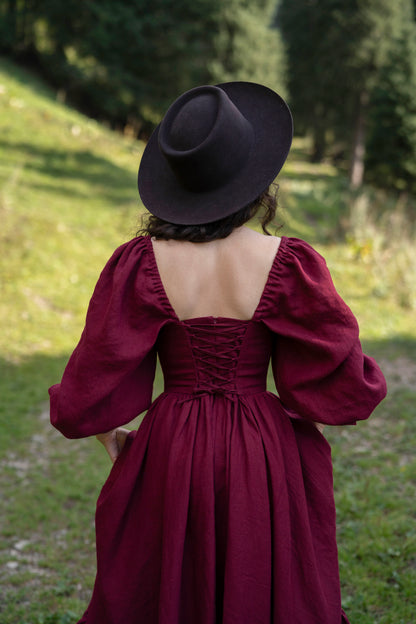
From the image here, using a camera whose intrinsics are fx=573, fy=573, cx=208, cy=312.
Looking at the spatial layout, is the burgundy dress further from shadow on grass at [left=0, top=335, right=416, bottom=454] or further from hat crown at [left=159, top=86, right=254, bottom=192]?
shadow on grass at [left=0, top=335, right=416, bottom=454]

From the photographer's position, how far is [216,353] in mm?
1680

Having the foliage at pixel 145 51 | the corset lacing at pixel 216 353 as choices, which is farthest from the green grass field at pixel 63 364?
the foliage at pixel 145 51

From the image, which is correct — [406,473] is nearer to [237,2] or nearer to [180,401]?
[180,401]

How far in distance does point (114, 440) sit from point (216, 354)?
1.67 ft

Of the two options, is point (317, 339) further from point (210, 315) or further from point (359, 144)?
point (359, 144)

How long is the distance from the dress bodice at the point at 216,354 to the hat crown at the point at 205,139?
0.41 m

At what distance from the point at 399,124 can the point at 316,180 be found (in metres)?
4.30

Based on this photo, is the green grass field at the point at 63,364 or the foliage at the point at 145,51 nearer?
the green grass field at the point at 63,364

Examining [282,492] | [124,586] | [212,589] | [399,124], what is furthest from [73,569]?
[399,124]

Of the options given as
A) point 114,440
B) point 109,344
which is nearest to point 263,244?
point 109,344

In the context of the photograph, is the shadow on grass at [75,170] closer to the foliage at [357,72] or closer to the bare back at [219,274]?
the bare back at [219,274]

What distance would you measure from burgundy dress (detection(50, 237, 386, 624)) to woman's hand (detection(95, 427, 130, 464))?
0.41ft

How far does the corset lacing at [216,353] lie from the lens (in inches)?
65.2

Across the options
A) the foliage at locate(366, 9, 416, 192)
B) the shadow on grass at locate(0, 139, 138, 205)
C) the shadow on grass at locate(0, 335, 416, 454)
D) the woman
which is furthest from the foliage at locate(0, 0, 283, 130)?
the woman
